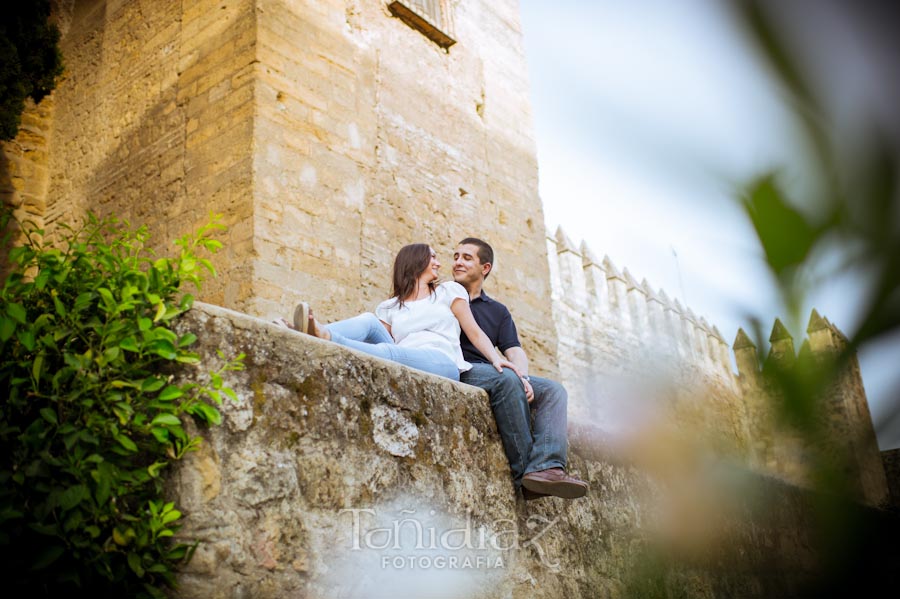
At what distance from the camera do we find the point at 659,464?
3539 millimetres

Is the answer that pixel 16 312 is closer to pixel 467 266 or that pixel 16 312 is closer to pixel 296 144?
pixel 467 266

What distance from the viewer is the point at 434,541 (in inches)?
100.0

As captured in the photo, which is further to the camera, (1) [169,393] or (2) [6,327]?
(1) [169,393]

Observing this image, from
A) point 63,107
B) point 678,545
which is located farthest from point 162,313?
point 63,107

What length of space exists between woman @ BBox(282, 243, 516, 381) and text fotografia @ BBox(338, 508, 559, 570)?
2.14 feet

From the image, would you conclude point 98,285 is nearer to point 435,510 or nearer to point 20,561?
point 20,561

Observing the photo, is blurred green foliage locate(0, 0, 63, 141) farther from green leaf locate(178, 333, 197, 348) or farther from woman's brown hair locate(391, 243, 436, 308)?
green leaf locate(178, 333, 197, 348)

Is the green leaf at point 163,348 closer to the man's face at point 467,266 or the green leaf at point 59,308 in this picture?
the green leaf at point 59,308

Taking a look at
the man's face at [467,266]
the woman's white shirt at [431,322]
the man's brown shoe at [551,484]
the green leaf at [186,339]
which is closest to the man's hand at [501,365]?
the woman's white shirt at [431,322]

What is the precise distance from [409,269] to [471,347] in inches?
17.8

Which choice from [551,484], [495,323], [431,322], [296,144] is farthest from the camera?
[296,144]

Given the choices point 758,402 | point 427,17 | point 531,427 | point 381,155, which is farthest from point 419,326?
point 427,17

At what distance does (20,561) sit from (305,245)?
12.5 ft

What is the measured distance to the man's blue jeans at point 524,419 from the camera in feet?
9.87
